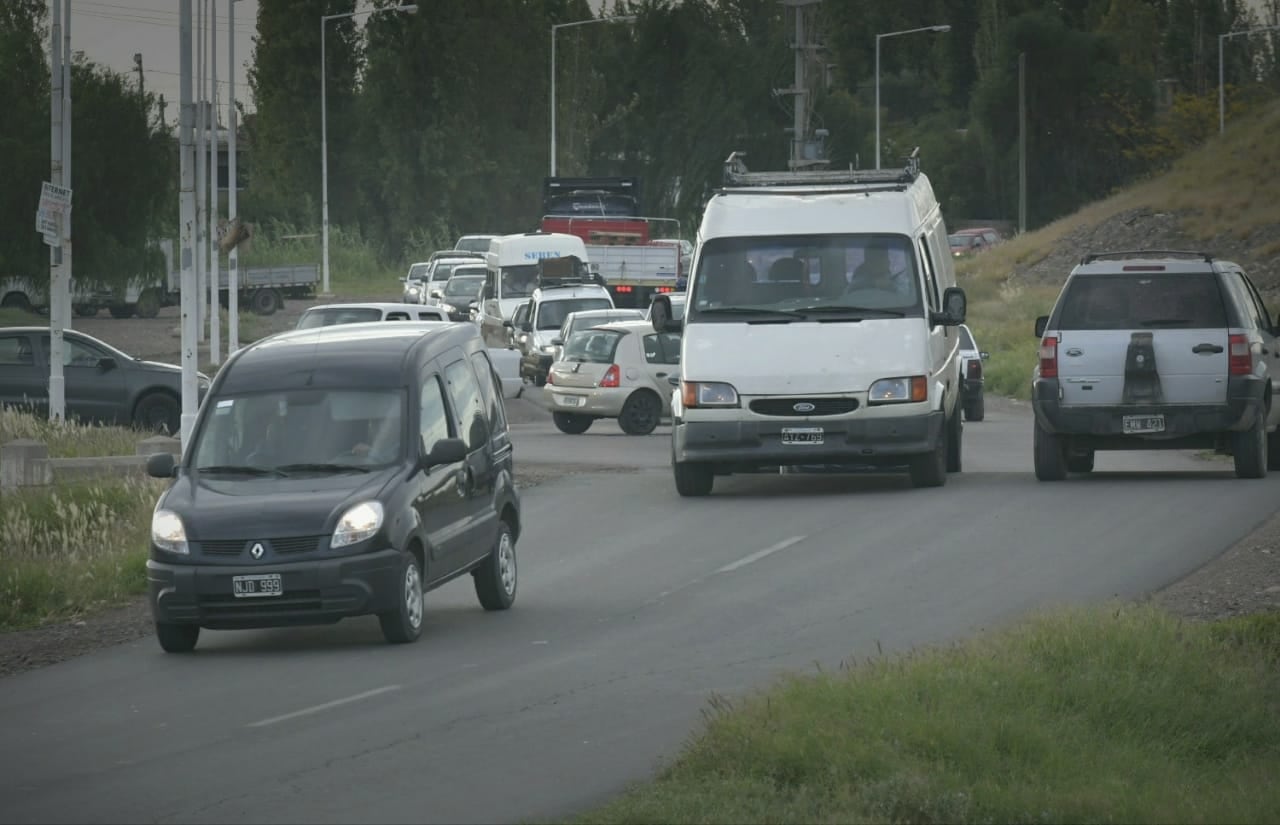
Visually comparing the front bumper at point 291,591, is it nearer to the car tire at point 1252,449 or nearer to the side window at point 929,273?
the side window at point 929,273

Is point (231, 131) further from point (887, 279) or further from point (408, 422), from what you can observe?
point (408, 422)

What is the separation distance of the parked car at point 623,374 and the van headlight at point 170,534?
722 inches

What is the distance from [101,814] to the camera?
8.91 meters

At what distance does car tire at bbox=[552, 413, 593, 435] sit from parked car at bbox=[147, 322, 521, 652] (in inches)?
687

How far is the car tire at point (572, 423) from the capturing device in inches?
1307

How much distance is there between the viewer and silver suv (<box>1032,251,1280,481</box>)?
20953 millimetres

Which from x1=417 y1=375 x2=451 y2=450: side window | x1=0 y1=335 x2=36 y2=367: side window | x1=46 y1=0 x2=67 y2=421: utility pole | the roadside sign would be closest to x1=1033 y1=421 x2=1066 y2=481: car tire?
x1=417 y1=375 x2=451 y2=450: side window

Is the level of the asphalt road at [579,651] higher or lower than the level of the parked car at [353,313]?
lower

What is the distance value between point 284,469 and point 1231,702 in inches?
237

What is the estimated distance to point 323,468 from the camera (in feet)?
45.2

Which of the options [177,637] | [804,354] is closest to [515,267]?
[804,354]

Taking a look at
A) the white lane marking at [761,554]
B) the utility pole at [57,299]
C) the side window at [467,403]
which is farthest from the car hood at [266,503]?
the utility pole at [57,299]

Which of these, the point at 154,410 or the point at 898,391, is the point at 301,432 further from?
the point at 154,410

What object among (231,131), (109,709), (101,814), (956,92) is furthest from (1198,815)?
(956,92)
